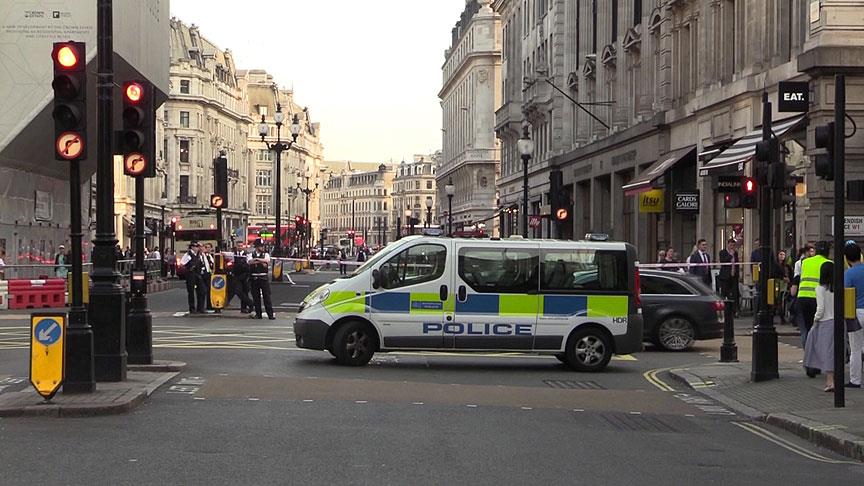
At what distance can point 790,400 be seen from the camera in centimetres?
1495

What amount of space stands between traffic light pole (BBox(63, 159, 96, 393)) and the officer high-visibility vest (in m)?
9.98

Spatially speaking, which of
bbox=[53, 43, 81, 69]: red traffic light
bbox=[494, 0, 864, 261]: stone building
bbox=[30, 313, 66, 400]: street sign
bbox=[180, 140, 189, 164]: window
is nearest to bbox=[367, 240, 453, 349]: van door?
bbox=[30, 313, 66, 400]: street sign

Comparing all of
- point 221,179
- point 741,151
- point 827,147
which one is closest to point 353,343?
point 827,147

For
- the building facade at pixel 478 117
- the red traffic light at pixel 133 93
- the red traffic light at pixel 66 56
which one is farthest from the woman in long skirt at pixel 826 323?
the building facade at pixel 478 117

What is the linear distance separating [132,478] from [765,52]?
25798 mm

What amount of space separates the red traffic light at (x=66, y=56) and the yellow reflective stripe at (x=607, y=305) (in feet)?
28.9

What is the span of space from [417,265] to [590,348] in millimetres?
2926

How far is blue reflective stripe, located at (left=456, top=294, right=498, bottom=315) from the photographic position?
1852 cm

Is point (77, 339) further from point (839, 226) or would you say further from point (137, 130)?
point (839, 226)

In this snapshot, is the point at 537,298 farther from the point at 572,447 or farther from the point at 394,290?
the point at 572,447

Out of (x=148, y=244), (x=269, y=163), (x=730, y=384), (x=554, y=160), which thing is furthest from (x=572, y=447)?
(x=269, y=163)

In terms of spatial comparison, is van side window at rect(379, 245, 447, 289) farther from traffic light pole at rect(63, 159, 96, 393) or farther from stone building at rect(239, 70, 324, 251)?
stone building at rect(239, 70, 324, 251)

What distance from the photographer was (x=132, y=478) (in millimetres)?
8875

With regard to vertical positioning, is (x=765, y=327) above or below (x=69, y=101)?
below
